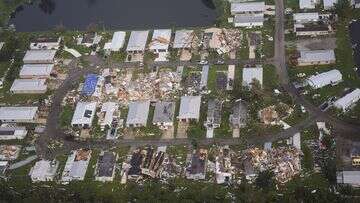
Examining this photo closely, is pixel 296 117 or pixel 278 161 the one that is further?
pixel 296 117

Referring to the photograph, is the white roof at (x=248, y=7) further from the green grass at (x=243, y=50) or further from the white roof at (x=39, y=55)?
the white roof at (x=39, y=55)

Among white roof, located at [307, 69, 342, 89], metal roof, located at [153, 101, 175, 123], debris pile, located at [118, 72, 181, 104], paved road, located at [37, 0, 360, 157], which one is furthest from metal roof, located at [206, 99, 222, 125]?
white roof, located at [307, 69, 342, 89]

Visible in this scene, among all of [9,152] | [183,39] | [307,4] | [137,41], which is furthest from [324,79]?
[9,152]

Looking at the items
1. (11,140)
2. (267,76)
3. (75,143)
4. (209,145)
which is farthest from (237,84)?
(11,140)

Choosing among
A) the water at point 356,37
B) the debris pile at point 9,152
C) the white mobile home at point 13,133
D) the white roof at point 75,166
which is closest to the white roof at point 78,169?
the white roof at point 75,166

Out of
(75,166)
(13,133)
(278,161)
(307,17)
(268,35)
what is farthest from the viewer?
(307,17)

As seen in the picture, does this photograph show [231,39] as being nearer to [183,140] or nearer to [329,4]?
[329,4]
